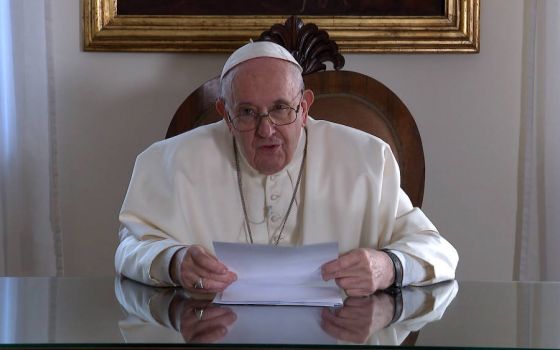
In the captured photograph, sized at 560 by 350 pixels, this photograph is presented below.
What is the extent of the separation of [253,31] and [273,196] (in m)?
1.14

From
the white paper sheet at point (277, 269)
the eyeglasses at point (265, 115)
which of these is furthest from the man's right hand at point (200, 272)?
the eyeglasses at point (265, 115)

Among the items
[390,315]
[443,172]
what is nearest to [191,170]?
[390,315]

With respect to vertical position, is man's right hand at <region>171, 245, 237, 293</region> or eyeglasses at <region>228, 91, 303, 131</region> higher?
eyeglasses at <region>228, 91, 303, 131</region>

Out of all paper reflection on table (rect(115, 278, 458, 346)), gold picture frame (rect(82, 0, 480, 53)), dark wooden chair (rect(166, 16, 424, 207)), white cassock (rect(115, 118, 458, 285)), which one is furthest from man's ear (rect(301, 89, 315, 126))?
gold picture frame (rect(82, 0, 480, 53))

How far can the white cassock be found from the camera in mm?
2826

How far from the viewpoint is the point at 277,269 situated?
211 centimetres

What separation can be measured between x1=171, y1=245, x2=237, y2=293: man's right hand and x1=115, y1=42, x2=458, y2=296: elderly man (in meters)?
0.23

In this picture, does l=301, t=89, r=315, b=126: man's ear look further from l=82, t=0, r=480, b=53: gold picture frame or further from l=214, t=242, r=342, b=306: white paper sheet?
l=82, t=0, r=480, b=53: gold picture frame

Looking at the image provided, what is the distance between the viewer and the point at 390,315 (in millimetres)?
1934

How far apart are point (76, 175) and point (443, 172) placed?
1537 millimetres

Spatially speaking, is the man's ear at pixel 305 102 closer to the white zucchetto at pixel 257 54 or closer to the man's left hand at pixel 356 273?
the white zucchetto at pixel 257 54

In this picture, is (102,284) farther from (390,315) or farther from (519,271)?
(519,271)

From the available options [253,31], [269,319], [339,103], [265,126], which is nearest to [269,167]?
[265,126]

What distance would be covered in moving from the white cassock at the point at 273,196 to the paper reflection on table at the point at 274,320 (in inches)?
23.1
